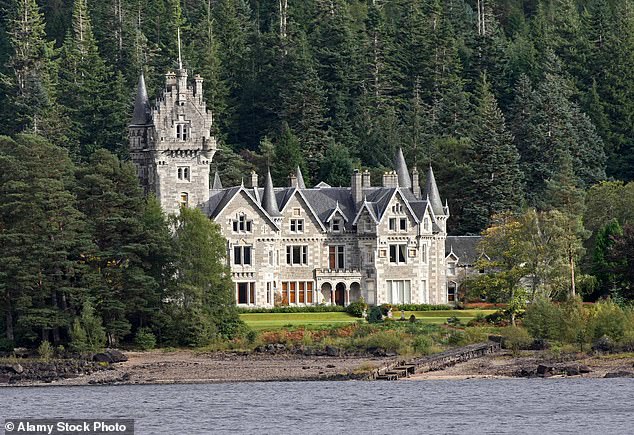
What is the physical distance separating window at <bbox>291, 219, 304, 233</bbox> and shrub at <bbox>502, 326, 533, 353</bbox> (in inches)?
872

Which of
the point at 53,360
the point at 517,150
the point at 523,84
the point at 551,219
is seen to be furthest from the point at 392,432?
the point at 523,84

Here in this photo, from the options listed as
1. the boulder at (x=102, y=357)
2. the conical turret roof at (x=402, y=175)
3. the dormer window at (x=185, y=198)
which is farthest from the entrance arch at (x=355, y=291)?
the boulder at (x=102, y=357)

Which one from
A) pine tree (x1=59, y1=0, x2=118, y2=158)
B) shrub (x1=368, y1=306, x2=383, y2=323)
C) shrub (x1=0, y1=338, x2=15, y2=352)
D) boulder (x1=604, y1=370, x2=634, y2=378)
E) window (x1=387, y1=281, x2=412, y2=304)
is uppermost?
pine tree (x1=59, y1=0, x2=118, y2=158)

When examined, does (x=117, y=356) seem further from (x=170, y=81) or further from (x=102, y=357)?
(x=170, y=81)

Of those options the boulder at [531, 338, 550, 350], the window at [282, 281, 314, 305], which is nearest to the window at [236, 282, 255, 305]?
the window at [282, 281, 314, 305]

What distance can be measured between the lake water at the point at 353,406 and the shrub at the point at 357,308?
21072 mm

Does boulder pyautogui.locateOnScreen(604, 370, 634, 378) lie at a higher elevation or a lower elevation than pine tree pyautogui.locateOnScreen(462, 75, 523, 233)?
lower

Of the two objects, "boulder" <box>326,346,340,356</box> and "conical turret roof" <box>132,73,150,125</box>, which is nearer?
"boulder" <box>326,346,340,356</box>

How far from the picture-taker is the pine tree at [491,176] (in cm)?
14112

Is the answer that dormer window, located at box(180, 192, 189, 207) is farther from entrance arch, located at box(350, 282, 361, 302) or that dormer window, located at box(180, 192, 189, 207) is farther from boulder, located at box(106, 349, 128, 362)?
boulder, located at box(106, 349, 128, 362)

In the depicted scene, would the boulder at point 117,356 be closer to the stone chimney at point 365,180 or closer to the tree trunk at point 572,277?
the tree trunk at point 572,277

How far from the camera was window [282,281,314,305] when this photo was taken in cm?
12506

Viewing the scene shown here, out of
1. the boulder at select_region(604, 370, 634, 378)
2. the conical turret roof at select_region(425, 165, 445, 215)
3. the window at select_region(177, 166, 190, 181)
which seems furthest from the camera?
the conical turret roof at select_region(425, 165, 445, 215)

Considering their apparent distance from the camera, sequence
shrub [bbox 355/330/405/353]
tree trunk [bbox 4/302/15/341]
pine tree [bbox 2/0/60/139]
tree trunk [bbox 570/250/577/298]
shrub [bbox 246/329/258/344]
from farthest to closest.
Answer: pine tree [bbox 2/0/60/139]
tree trunk [bbox 570/250/577/298]
shrub [bbox 246/329/258/344]
tree trunk [bbox 4/302/15/341]
shrub [bbox 355/330/405/353]
